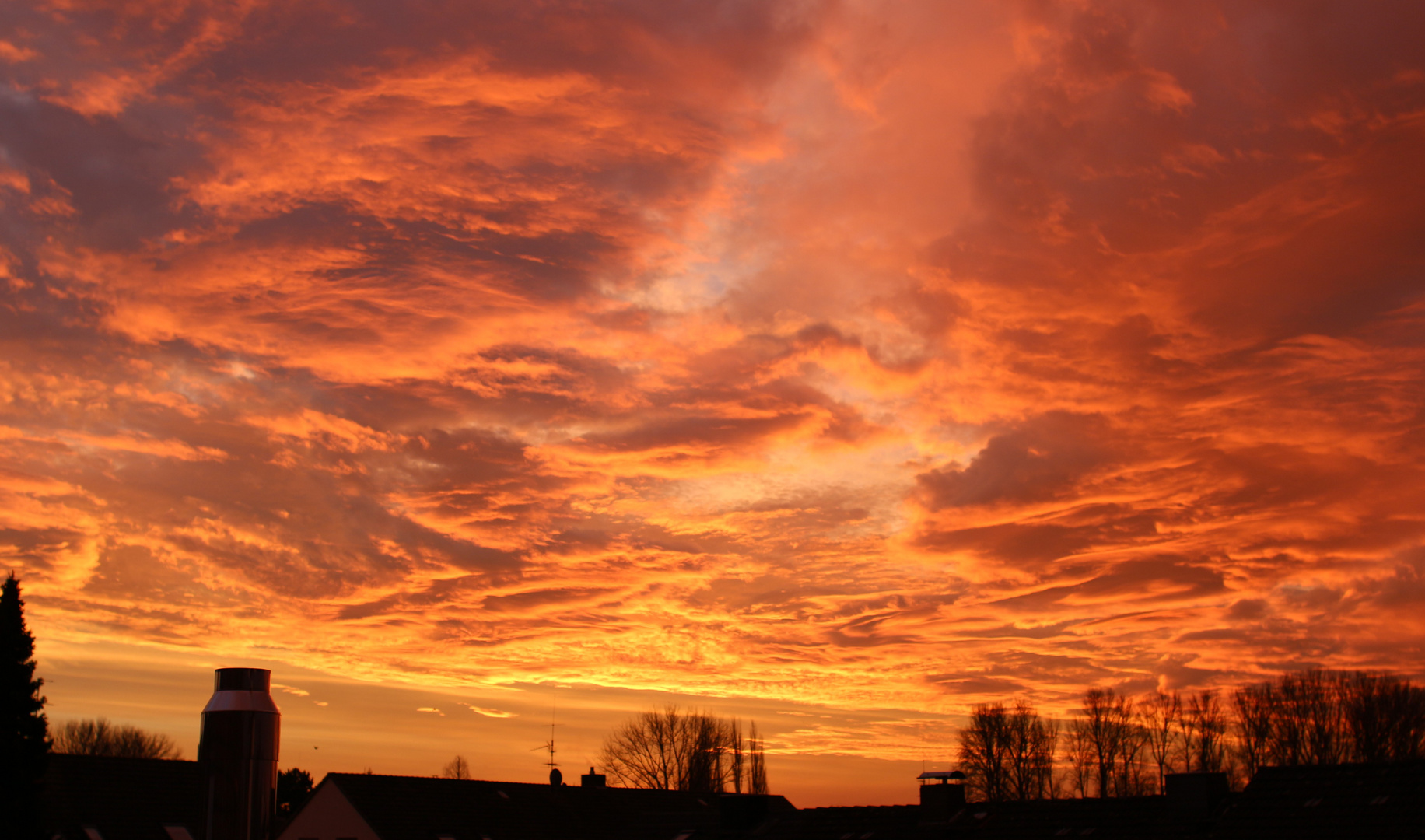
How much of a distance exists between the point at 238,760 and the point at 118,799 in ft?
22.7

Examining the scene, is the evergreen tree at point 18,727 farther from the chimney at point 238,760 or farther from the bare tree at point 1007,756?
the bare tree at point 1007,756

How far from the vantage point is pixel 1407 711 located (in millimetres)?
78438

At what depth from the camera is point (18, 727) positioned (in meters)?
42.8

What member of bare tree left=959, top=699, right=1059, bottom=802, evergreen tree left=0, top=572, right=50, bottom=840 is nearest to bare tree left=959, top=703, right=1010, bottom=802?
bare tree left=959, top=699, right=1059, bottom=802

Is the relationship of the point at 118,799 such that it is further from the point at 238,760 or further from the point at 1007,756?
the point at 1007,756

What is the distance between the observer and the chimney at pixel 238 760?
5278cm

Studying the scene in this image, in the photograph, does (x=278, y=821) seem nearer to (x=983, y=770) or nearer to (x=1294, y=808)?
(x=1294, y=808)

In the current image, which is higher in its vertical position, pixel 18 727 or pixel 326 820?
pixel 18 727

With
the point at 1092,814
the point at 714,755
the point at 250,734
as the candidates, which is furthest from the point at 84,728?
the point at 1092,814

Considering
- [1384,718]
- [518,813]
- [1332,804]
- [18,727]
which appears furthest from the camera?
[1384,718]

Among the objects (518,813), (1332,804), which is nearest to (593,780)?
(518,813)

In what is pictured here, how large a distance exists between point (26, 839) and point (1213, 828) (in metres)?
43.5

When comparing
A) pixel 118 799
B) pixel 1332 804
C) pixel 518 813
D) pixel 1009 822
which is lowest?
pixel 518 813

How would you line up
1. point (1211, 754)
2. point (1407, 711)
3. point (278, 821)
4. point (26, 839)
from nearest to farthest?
point (26, 839), point (278, 821), point (1407, 711), point (1211, 754)
